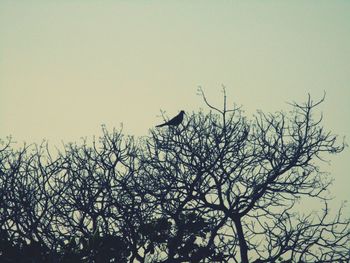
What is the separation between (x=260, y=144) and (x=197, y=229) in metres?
4.08

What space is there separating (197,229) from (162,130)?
148 inches

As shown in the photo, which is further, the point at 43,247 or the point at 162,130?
the point at 162,130

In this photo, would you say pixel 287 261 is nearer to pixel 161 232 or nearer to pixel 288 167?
pixel 288 167

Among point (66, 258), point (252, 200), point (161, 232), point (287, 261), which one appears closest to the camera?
point (66, 258)

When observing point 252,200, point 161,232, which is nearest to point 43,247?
point 161,232

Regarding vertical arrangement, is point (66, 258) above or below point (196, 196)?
below

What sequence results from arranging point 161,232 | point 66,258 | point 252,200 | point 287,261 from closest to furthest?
point 66,258 → point 161,232 → point 287,261 → point 252,200

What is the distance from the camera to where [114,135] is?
1241 centimetres

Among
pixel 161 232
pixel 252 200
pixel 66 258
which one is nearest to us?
pixel 66 258

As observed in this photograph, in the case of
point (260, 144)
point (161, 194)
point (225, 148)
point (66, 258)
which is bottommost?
point (66, 258)

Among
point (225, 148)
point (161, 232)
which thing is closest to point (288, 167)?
point (225, 148)

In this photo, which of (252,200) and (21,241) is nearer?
(21,241)

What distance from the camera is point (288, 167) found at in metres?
12.2

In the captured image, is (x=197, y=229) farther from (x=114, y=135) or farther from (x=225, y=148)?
(x=114, y=135)
